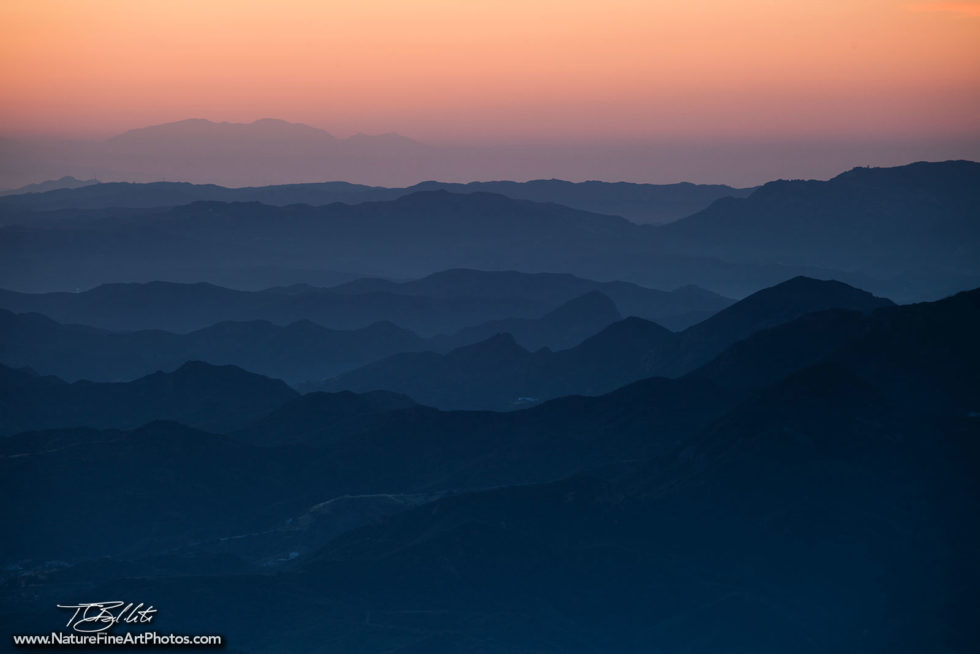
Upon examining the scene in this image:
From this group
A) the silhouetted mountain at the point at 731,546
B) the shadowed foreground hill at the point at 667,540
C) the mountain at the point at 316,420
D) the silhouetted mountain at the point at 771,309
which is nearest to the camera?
the silhouetted mountain at the point at 731,546

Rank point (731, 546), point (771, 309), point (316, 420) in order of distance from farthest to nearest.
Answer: point (771, 309) < point (316, 420) < point (731, 546)

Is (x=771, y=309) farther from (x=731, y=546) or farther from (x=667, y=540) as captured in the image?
(x=731, y=546)

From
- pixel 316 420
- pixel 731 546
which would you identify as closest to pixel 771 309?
pixel 316 420

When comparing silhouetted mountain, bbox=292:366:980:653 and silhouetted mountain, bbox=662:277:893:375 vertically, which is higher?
silhouetted mountain, bbox=662:277:893:375

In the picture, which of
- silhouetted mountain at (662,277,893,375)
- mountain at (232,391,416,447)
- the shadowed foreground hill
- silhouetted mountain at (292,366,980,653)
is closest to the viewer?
silhouetted mountain at (292,366,980,653)

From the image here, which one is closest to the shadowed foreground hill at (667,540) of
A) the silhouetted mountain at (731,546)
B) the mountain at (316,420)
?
the silhouetted mountain at (731,546)

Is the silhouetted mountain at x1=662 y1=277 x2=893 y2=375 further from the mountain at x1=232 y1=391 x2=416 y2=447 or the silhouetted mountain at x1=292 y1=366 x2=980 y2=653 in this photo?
the silhouetted mountain at x1=292 y1=366 x2=980 y2=653

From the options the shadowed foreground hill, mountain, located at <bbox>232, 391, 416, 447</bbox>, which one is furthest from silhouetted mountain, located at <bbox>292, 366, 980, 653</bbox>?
mountain, located at <bbox>232, 391, 416, 447</bbox>

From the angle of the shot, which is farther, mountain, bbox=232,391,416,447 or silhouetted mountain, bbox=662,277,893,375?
silhouetted mountain, bbox=662,277,893,375

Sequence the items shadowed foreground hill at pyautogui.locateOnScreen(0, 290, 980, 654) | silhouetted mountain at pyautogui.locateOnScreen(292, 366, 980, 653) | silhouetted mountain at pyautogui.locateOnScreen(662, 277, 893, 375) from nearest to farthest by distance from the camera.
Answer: silhouetted mountain at pyautogui.locateOnScreen(292, 366, 980, 653), shadowed foreground hill at pyautogui.locateOnScreen(0, 290, 980, 654), silhouetted mountain at pyautogui.locateOnScreen(662, 277, 893, 375)

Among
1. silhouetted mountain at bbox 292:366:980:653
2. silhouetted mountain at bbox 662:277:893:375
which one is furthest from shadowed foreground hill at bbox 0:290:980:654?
silhouetted mountain at bbox 662:277:893:375

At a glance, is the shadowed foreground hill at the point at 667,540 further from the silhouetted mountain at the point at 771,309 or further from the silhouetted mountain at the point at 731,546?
the silhouetted mountain at the point at 771,309
